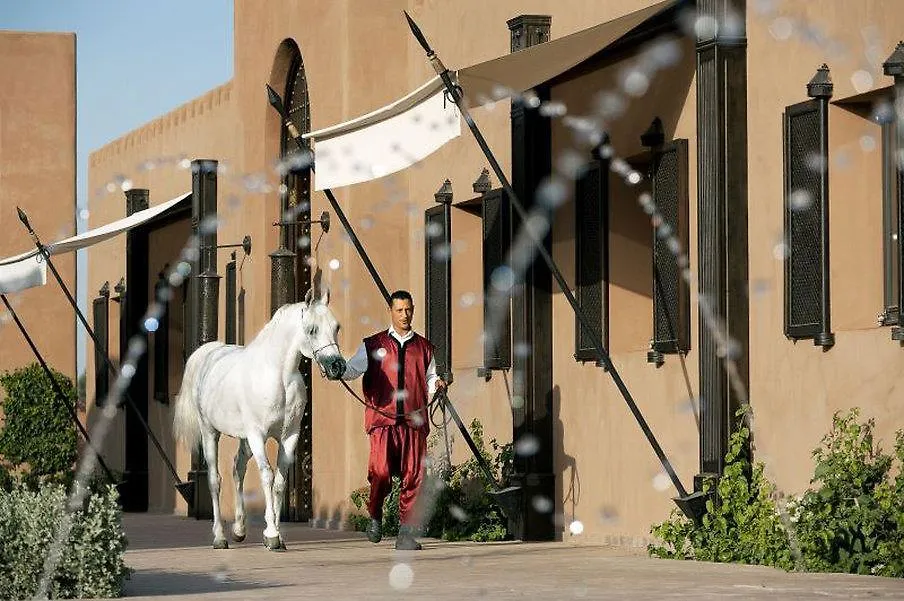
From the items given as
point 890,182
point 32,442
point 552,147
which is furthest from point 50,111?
point 890,182

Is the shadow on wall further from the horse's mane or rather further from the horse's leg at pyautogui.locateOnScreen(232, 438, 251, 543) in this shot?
the horse's leg at pyautogui.locateOnScreen(232, 438, 251, 543)

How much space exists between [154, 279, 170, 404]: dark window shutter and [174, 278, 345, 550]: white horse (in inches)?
409

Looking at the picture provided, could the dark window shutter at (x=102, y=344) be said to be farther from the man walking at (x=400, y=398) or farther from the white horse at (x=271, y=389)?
the man walking at (x=400, y=398)

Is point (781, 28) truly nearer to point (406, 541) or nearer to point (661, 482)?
point (661, 482)

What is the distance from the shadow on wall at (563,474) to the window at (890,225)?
4.39 m

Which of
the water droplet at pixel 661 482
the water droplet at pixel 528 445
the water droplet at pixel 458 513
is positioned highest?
the water droplet at pixel 528 445

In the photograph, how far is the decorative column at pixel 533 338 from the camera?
1491cm

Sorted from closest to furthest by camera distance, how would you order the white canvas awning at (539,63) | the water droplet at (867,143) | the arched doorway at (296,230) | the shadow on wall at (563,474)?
the water droplet at (867,143), the white canvas awning at (539,63), the shadow on wall at (563,474), the arched doorway at (296,230)

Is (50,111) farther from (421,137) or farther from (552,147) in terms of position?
(421,137)

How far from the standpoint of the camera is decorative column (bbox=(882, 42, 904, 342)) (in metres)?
10.4

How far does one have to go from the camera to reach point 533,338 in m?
15.1

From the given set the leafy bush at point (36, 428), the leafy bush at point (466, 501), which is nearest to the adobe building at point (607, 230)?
the leafy bush at point (466, 501)

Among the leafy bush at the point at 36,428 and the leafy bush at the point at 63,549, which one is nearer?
the leafy bush at the point at 63,549

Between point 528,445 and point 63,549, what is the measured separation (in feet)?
19.5
